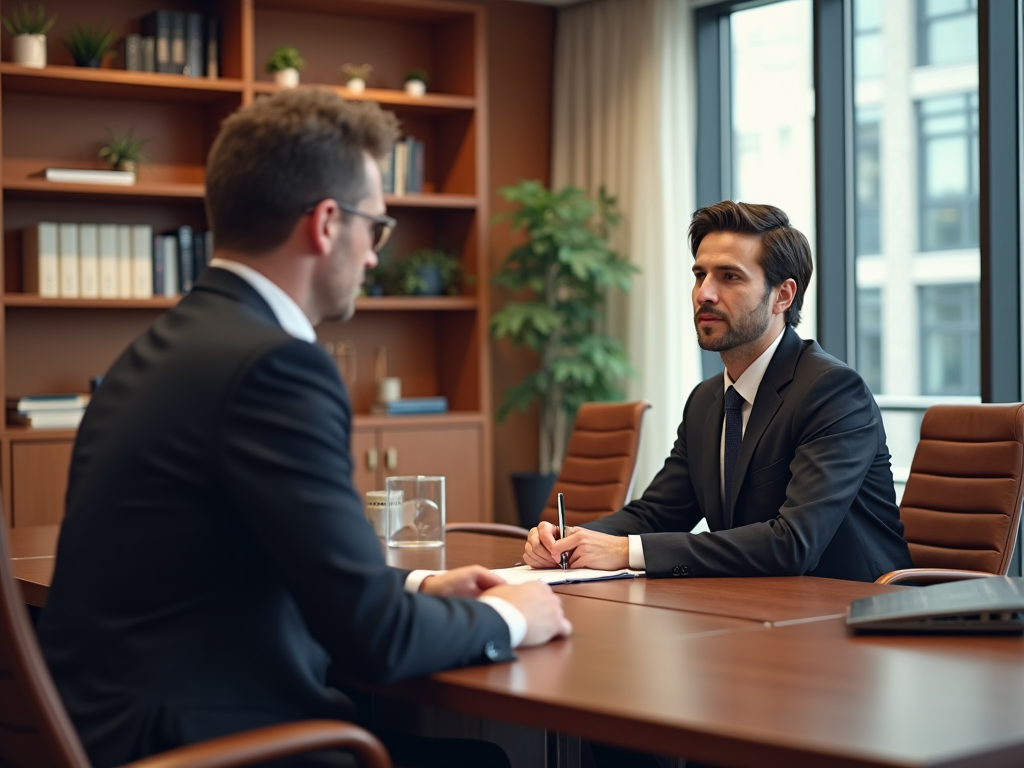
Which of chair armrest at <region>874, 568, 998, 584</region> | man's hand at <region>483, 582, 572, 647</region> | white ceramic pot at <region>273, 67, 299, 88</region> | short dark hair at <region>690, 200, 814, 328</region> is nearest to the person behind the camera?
man's hand at <region>483, 582, 572, 647</region>

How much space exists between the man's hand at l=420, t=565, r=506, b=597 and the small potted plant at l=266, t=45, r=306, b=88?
430 centimetres

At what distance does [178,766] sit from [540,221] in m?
5.05

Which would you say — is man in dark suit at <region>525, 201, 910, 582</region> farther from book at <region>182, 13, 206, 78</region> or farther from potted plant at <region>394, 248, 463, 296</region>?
book at <region>182, 13, 206, 78</region>

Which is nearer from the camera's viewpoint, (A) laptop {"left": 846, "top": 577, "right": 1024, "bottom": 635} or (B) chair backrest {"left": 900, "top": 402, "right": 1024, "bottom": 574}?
(A) laptop {"left": 846, "top": 577, "right": 1024, "bottom": 635}

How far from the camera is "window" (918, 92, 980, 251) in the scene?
213 inches

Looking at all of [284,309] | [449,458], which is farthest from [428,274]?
[284,309]

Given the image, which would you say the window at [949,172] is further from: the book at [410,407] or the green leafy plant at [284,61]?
the green leafy plant at [284,61]

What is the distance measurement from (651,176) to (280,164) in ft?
16.1

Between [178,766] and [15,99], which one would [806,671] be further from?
[15,99]

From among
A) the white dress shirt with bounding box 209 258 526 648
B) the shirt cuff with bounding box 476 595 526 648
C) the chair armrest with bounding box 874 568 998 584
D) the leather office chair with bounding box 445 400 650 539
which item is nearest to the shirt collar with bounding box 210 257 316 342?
the white dress shirt with bounding box 209 258 526 648

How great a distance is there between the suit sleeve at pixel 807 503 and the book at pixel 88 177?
370cm

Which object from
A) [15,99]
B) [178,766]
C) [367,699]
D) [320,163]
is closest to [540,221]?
[15,99]

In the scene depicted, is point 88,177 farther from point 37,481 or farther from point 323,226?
point 323,226

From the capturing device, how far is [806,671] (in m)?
1.60
